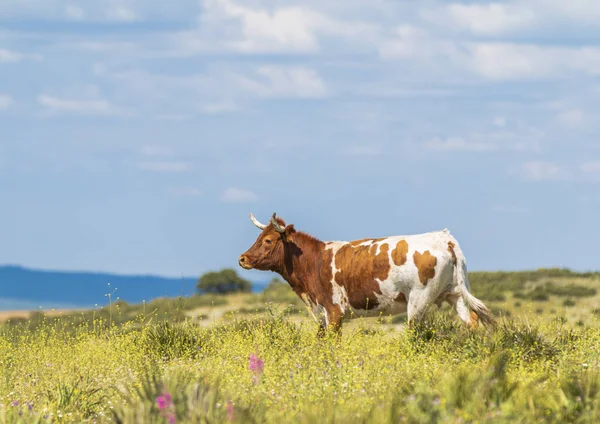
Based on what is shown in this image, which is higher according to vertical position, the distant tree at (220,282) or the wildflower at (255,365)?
the distant tree at (220,282)

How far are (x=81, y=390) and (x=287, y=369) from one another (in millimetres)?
2599

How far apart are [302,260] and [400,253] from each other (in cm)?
212

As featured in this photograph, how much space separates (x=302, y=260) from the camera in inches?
628

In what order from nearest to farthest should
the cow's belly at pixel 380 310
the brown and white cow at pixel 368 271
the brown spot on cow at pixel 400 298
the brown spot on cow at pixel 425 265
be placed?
the brown spot on cow at pixel 425 265 < the brown and white cow at pixel 368 271 < the brown spot on cow at pixel 400 298 < the cow's belly at pixel 380 310

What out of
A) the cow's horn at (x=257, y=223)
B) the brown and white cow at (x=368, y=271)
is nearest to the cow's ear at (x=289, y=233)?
the brown and white cow at (x=368, y=271)

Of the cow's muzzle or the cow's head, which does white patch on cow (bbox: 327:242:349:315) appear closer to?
the cow's head

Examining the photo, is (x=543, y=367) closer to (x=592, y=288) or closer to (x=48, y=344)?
(x=48, y=344)

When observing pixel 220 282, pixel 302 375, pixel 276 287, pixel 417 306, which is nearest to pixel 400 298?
pixel 417 306

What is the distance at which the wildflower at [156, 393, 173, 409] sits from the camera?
26.5 feet

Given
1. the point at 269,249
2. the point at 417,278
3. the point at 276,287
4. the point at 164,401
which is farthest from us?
the point at 276,287

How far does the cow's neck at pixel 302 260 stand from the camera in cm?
1584

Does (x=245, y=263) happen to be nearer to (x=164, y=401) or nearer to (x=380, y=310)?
(x=380, y=310)

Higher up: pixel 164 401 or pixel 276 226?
pixel 276 226

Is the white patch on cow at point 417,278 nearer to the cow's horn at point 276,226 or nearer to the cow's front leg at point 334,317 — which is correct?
the cow's front leg at point 334,317
